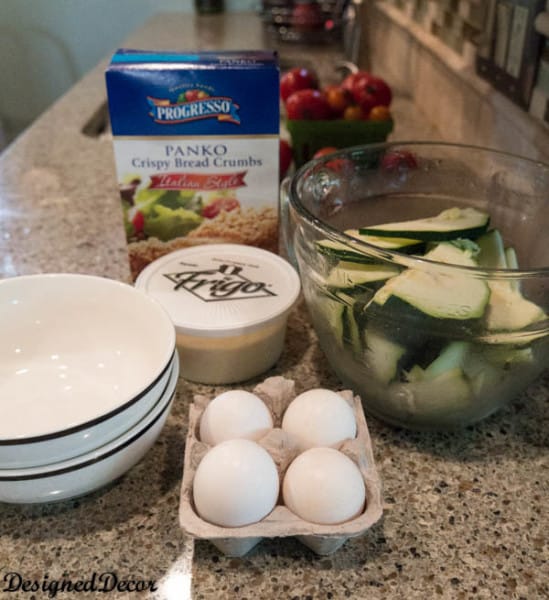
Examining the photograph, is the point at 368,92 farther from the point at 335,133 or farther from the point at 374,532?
the point at 374,532

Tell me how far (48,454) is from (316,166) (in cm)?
46

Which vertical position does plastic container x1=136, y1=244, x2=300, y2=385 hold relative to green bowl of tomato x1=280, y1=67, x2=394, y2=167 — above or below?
below

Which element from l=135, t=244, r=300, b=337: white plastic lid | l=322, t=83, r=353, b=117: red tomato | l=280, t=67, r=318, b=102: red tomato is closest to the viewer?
l=135, t=244, r=300, b=337: white plastic lid

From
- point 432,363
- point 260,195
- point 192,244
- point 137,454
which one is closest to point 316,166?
point 260,195

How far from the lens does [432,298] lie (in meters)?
0.53

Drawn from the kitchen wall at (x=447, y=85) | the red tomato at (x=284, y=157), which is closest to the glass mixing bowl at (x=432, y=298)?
the kitchen wall at (x=447, y=85)

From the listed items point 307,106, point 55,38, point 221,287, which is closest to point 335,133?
point 307,106

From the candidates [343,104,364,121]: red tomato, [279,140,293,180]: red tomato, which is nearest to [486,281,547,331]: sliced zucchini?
[279,140,293,180]: red tomato

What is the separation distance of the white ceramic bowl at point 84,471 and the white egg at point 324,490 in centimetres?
13

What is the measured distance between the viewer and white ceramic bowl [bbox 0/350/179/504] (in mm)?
476

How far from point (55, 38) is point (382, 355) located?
3299 mm

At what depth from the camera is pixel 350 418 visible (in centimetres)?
54

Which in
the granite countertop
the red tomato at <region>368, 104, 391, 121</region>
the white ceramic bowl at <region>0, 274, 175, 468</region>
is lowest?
the granite countertop

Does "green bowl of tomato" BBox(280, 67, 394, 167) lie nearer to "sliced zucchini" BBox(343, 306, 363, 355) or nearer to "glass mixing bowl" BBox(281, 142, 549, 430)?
"glass mixing bowl" BBox(281, 142, 549, 430)
